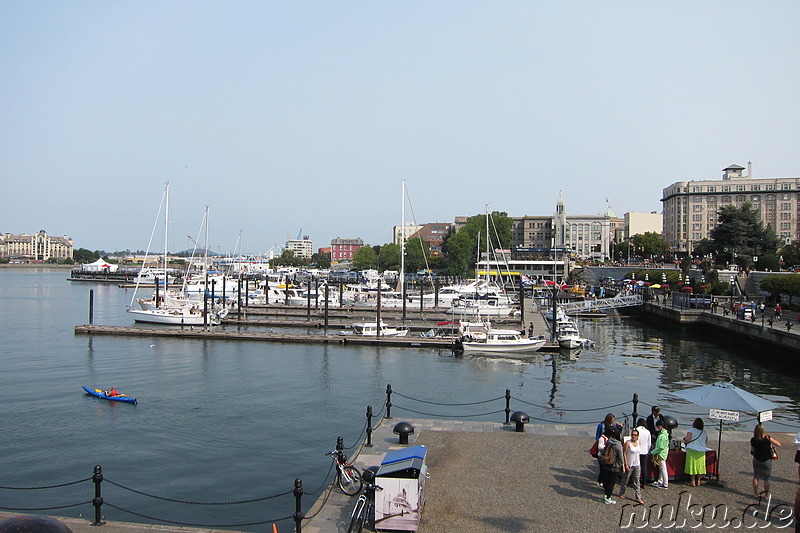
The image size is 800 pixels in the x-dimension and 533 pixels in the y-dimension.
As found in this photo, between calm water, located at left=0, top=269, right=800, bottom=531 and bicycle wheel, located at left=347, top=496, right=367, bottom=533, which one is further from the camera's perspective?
calm water, located at left=0, top=269, right=800, bottom=531

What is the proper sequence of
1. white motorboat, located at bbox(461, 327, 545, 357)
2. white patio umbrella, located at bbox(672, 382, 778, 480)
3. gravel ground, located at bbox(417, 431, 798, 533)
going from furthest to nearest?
white motorboat, located at bbox(461, 327, 545, 357)
white patio umbrella, located at bbox(672, 382, 778, 480)
gravel ground, located at bbox(417, 431, 798, 533)

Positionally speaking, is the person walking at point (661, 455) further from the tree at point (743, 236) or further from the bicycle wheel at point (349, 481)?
the tree at point (743, 236)

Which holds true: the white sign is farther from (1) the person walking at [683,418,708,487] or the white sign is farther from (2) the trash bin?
(2) the trash bin

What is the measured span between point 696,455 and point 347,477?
8231 millimetres

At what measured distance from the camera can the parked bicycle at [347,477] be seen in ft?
47.2

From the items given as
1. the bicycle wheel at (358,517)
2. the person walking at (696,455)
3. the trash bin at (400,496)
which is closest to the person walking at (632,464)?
the person walking at (696,455)

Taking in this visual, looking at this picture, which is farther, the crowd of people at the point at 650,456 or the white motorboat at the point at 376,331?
the white motorboat at the point at 376,331

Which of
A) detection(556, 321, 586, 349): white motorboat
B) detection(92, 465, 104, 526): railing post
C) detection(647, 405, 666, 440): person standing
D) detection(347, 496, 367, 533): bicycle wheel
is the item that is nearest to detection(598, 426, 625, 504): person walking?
detection(647, 405, 666, 440): person standing

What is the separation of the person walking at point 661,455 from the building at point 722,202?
6385 inches

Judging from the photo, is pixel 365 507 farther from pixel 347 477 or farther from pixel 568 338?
pixel 568 338

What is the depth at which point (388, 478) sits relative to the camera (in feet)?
39.9

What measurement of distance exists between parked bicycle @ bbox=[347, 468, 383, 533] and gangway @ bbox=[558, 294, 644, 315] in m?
65.8

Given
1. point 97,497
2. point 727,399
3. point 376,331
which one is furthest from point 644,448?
point 376,331

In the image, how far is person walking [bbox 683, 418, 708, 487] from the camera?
1445 centimetres
